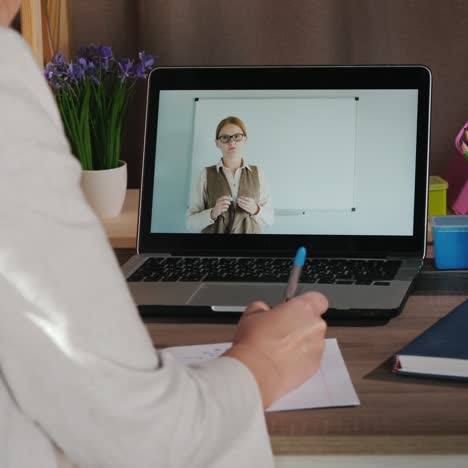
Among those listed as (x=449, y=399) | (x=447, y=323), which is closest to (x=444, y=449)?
(x=449, y=399)

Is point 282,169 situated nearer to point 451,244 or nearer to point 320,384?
point 451,244

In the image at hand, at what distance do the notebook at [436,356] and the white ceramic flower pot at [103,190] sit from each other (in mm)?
742

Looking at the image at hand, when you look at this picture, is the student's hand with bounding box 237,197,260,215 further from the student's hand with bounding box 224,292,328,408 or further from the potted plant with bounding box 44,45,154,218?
the student's hand with bounding box 224,292,328,408

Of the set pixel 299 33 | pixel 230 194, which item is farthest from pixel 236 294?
pixel 299 33

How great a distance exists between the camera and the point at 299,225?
1.30 m

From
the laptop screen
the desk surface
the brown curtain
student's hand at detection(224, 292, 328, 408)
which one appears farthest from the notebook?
the brown curtain

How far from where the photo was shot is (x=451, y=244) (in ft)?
4.11

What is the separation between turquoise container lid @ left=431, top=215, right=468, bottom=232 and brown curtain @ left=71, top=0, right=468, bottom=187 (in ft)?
1.98

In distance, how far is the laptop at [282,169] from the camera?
4.20 feet

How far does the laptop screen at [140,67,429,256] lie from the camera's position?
1285 millimetres

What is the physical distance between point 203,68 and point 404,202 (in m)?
0.36

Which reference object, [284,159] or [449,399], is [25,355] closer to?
[449,399]

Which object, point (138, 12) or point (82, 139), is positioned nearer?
point (82, 139)

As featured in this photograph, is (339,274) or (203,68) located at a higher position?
(203,68)
